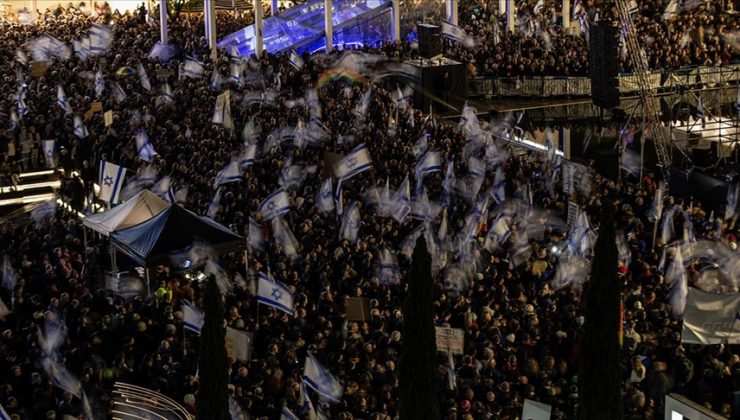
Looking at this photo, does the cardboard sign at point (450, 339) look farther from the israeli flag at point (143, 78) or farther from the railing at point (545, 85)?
the railing at point (545, 85)

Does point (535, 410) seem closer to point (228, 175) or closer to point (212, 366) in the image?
point (212, 366)

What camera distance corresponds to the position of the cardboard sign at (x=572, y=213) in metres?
21.4

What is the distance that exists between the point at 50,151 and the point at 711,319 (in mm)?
13972

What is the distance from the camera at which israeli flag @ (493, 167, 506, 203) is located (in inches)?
909

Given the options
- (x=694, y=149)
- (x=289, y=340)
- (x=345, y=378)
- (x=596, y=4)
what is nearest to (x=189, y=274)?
(x=289, y=340)

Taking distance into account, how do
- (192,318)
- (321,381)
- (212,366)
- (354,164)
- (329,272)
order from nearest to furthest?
(212,366) < (321,381) < (192,318) < (329,272) < (354,164)

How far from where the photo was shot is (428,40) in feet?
114

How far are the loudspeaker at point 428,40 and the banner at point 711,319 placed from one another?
19188 mm

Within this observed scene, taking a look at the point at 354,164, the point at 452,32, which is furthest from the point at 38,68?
the point at 354,164

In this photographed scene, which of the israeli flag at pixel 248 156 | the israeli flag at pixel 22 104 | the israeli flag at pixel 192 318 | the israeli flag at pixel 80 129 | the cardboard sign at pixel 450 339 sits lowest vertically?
the cardboard sign at pixel 450 339

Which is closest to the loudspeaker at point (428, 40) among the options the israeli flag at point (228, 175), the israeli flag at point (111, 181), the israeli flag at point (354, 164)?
the israeli flag at point (354, 164)

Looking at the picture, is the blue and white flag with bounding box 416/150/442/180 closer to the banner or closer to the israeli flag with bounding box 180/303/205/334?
the israeli flag with bounding box 180/303/205/334

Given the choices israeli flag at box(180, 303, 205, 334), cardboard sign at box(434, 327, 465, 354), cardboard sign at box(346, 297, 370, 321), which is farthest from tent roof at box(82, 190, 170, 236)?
cardboard sign at box(434, 327, 465, 354)

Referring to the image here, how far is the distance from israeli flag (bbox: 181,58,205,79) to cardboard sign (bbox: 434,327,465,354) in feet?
56.7
